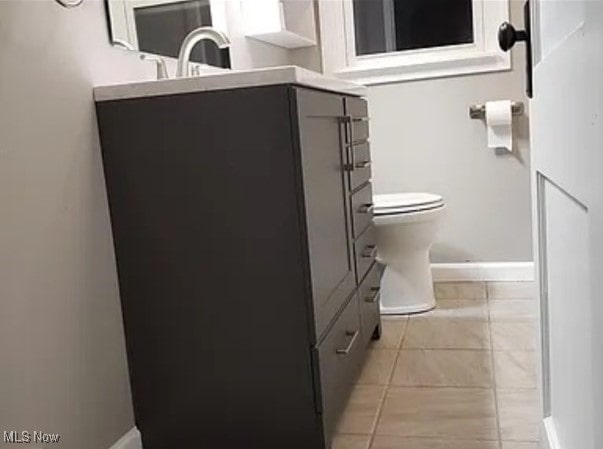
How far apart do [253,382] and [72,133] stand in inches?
28.1

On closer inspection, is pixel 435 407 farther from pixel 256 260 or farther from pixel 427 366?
pixel 256 260

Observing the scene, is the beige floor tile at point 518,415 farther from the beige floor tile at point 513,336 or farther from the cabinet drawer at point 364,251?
the cabinet drawer at point 364,251

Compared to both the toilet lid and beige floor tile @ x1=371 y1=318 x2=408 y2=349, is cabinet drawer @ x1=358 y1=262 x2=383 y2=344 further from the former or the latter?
the toilet lid

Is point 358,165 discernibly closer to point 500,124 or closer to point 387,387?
point 387,387

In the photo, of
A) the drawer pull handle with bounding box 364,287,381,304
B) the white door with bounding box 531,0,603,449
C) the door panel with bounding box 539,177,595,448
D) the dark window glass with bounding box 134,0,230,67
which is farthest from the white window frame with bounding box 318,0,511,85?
the door panel with bounding box 539,177,595,448

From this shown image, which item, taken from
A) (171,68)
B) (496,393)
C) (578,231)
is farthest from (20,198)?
(496,393)

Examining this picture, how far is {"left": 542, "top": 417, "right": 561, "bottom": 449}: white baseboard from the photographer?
1.17m

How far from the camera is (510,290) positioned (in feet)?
10.2

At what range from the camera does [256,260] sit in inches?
61.0

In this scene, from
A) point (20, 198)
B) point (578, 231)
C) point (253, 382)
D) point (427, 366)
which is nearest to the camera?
point (578, 231)

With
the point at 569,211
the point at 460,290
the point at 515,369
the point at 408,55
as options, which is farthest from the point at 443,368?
the point at 408,55

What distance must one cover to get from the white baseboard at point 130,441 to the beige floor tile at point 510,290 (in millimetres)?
1834

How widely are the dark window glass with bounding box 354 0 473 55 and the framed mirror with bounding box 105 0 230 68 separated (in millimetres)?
1022

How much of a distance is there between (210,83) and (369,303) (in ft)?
3.59
